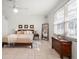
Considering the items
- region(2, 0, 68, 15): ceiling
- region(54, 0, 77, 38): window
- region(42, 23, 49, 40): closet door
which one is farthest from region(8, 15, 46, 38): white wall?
region(54, 0, 77, 38): window

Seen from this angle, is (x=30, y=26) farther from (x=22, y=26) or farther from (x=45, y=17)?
(x=45, y=17)

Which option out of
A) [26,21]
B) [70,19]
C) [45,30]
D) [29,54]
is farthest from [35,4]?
[26,21]

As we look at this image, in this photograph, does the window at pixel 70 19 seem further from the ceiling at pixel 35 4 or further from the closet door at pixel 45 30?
the closet door at pixel 45 30

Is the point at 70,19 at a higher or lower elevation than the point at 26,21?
lower

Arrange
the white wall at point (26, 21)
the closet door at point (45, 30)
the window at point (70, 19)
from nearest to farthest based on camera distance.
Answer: the window at point (70, 19), the closet door at point (45, 30), the white wall at point (26, 21)

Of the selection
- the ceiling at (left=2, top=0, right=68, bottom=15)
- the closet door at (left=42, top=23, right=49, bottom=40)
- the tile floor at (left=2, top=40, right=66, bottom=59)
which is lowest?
the tile floor at (left=2, top=40, right=66, bottom=59)

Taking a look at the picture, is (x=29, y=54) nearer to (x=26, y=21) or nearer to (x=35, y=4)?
(x=35, y=4)

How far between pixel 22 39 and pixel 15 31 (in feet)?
17.2

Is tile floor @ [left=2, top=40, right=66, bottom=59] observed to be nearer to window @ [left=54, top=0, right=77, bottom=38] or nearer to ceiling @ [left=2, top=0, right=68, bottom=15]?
window @ [left=54, top=0, right=77, bottom=38]

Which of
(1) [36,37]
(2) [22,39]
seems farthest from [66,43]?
(1) [36,37]

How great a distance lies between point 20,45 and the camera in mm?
7859

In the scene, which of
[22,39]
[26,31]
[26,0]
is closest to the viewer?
[26,0]

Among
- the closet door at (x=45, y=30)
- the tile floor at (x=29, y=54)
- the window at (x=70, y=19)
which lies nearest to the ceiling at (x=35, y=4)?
the window at (x=70, y=19)

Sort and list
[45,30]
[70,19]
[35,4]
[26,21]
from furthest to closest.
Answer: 1. [26,21]
2. [45,30]
3. [35,4]
4. [70,19]
